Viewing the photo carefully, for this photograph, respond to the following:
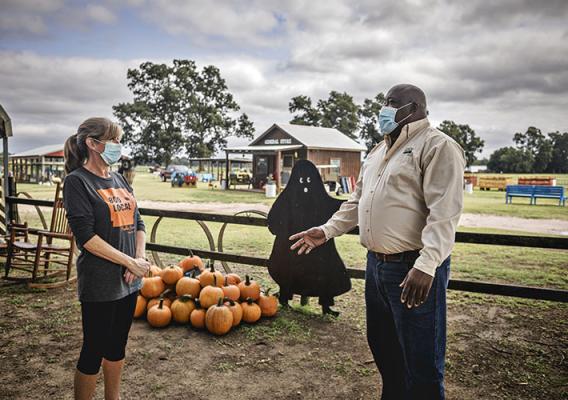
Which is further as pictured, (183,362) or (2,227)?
(2,227)

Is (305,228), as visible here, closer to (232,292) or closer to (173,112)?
(232,292)

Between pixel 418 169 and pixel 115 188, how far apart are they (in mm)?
1807

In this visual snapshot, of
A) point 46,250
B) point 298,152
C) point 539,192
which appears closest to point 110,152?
point 46,250

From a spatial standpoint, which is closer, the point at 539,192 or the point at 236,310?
the point at 236,310

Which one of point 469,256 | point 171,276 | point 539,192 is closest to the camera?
point 171,276

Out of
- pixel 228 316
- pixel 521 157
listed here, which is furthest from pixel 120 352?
pixel 521 157

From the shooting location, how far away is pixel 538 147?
75188 mm

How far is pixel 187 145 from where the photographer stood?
56344mm

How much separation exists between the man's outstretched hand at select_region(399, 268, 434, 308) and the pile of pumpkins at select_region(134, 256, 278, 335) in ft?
7.84

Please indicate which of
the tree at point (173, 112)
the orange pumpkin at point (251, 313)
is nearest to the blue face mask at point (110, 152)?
the orange pumpkin at point (251, 313)

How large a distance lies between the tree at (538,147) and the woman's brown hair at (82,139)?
8275 centimetres

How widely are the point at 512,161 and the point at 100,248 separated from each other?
82415mm

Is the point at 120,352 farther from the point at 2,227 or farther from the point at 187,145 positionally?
the point at 187,145

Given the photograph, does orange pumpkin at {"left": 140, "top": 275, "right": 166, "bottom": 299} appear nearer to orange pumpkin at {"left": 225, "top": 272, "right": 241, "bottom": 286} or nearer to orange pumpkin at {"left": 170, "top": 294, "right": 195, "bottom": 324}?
orange pumpkin at {"left": 170, "top": 294, "right": 195, "bottom": 324}
